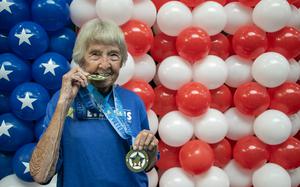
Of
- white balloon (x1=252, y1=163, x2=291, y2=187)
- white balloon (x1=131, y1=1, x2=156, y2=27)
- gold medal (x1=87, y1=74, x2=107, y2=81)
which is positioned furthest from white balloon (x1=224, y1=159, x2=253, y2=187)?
gold medal (x1=87, y1=74, x2=107, y2=81)

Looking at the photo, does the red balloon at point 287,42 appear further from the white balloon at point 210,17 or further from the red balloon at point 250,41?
the white balloon at point 210,17

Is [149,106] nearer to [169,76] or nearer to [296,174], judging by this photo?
[169,76]

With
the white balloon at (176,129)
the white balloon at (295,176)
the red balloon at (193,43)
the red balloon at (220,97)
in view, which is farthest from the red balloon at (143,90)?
the white balloon at (295,176)

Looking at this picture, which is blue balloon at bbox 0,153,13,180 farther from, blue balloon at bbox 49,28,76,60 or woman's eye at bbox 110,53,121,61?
woman's eye at bbox 110,53,121,61

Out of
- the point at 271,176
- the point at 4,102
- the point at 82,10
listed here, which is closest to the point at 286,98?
the point at 271,176

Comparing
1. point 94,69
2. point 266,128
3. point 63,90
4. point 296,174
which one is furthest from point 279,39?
point 63,90

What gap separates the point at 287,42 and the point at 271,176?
84cm

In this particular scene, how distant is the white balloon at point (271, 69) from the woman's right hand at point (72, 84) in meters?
1.49

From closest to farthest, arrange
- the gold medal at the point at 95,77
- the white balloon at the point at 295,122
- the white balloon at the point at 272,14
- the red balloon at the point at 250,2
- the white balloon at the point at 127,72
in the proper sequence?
the gold medal at the point at 95,77 < the white balloon at the point at 127,72 < the white balloon at the point at 272,14 < the red balloon at the point at 250,2 < the white balloon at the point at 295,122

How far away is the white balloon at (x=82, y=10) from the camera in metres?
2.55

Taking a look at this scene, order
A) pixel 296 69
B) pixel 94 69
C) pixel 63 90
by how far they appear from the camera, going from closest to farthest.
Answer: pixel 63 90 → pixel 94 69 → pixel 296 69

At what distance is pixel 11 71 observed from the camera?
95.9 inches

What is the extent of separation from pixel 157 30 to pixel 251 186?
1.20 metres

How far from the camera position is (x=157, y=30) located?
274 cm
